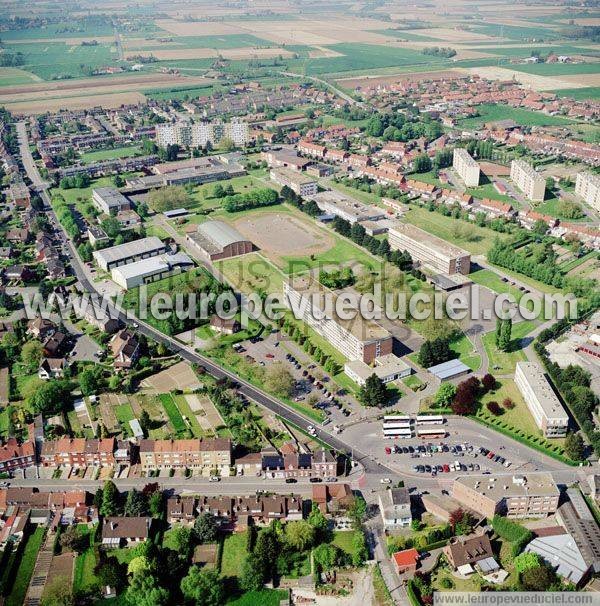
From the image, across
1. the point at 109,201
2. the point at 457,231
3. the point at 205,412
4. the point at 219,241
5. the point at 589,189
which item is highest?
the point at 589,189

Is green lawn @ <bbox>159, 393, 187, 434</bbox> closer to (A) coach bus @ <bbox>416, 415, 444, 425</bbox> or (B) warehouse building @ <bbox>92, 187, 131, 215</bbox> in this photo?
(A) coach bus @ <bbox>416, 415, 444, 425</bbox>

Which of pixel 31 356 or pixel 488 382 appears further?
pixel 31 356

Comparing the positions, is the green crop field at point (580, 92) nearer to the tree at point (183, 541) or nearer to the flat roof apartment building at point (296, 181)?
the flat roof apartment building at point (296, 181)

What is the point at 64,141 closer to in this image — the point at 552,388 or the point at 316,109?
the point at 316,109

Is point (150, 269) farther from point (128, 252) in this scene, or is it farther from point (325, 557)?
point (325, 557)

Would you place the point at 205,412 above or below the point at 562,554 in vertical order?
below

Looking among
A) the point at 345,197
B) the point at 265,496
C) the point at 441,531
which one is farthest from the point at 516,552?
the point at 345,197

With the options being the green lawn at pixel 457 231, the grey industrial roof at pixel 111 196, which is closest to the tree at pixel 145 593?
the green lawn at pixel 457 231

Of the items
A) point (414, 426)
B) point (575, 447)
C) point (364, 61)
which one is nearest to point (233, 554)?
point (414, 426)
